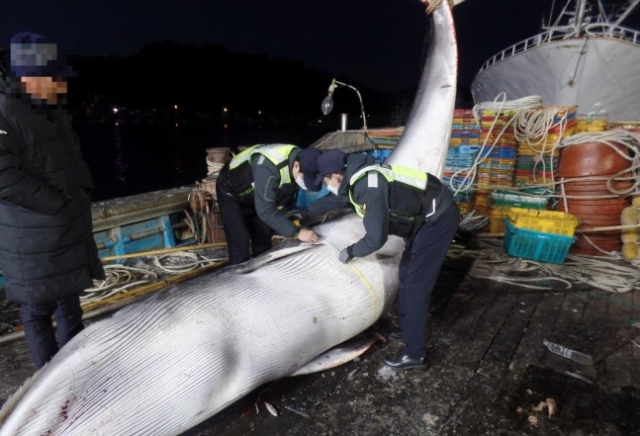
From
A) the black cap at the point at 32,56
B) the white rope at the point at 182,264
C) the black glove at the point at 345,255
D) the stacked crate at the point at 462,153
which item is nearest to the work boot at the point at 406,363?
the black glove at the point at 345,255

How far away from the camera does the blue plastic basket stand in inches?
195

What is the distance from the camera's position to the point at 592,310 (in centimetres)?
398

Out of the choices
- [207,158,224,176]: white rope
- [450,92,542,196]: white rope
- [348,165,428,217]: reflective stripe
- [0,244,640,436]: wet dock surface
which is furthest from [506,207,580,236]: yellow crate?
[207,158,224,176]: white rope

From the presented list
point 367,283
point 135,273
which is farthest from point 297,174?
point 135,273

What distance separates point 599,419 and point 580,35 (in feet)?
53.3

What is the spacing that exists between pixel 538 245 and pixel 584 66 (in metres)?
12.1

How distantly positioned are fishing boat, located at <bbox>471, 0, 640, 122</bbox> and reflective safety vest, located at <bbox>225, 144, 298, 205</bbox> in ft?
43.6

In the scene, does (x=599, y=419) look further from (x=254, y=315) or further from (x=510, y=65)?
(x=510, y=65)

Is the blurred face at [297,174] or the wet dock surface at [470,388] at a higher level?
the blurred face at [297,174]

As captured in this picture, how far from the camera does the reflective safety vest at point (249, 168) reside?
3.65m

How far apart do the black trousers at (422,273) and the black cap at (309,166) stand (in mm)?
967

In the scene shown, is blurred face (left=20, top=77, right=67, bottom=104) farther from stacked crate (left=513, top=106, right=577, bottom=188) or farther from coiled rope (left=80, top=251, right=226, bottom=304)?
stacked crate (left=513, top=106, right=577, bottom=188)

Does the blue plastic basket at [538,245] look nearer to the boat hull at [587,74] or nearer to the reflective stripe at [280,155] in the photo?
the reflective stripe at [280,155]

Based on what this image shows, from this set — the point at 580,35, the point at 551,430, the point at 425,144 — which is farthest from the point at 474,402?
the point at 580,35
